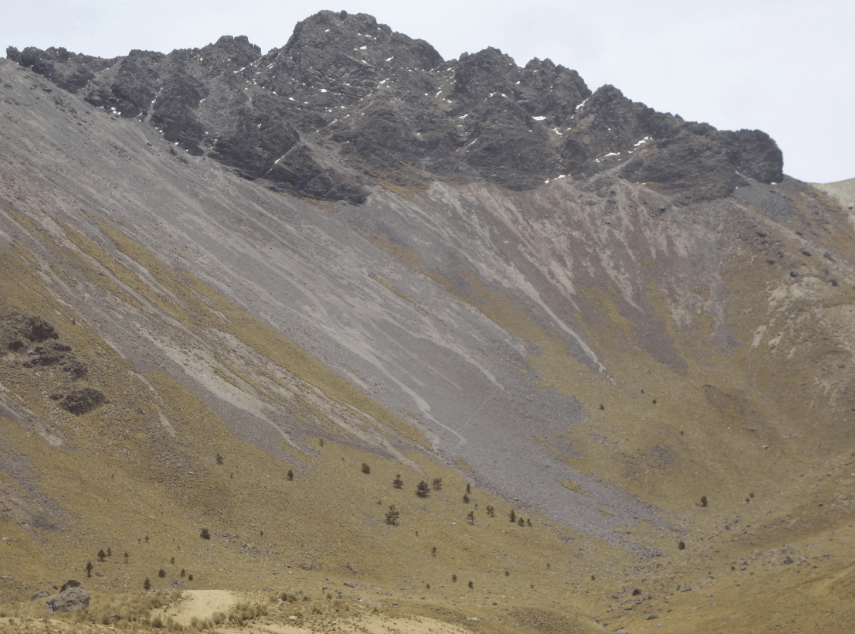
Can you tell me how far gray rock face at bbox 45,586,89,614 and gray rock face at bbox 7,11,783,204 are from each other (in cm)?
8165

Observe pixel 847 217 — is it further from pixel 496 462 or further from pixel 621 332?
pixel 496 462

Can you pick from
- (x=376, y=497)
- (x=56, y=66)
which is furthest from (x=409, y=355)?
(x=56, y=66)

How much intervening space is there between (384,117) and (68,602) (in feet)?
350

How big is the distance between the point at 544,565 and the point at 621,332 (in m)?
44.7

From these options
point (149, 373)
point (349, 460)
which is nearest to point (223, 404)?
point (149, 373)

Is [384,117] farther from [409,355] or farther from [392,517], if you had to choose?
[392,517]

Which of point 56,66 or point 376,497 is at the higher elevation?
point 56,66

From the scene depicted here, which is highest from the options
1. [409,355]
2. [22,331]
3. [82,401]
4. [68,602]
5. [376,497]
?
[409,355]

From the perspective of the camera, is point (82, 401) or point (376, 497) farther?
point (376, 497)

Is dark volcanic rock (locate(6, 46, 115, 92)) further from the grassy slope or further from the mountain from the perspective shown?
the grassy slope

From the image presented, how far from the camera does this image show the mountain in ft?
105

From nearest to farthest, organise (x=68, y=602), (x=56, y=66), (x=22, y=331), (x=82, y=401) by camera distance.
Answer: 1. (x=68, y=602)
2. (x=82, y=401)
3. (x=22, y=331)
4. (x=56, y=66)

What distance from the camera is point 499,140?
4550 inches

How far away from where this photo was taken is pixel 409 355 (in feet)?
210
